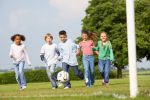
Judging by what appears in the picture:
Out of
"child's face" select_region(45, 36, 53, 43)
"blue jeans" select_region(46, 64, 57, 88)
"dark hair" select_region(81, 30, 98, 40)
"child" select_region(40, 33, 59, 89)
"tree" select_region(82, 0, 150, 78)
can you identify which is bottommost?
"blue jeans" select_region(46, 64, 57, 88)

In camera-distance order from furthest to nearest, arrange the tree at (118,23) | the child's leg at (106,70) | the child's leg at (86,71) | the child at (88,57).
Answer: the tree at (118,23)
the child's leg at (106,70)
the child at (88,57)
the child's leg at (86,71)

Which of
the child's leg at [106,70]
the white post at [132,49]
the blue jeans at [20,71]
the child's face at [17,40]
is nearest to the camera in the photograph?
the white post at [132,49]

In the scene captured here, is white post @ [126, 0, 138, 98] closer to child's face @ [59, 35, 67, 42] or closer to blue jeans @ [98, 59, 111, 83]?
child's face @ [59, 35, 67, 42]

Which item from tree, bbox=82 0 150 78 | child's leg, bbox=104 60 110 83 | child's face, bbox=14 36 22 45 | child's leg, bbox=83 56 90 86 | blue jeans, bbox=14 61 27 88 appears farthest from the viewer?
tree, bbox=82 0 150 78

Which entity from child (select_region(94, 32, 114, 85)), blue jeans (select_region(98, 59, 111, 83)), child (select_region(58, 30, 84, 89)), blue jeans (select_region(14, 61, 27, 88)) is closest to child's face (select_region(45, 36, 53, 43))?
child (select_region(58, 30, 84, 89))

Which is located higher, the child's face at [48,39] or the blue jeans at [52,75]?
the child's face at [48,39]

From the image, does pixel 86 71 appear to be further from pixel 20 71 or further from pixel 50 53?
pixel 20 71

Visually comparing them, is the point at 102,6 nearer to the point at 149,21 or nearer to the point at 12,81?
the point at 149,21

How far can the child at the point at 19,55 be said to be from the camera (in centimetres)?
1834

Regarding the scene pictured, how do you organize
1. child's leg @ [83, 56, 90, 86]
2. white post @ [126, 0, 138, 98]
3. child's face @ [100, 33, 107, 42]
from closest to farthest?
white post @ [126, 0, 138, 98] → child's leg @ [83, 56, 90, 86] → child's face @ [100, 33, 107, 42]

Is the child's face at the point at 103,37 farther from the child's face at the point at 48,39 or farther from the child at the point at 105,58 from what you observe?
the child's face at the point at 48,39

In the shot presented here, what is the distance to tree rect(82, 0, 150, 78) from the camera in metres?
61.8

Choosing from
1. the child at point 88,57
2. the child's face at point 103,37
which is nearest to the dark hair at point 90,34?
the child at point 88,57

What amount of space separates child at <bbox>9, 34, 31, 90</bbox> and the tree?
41963 mm
